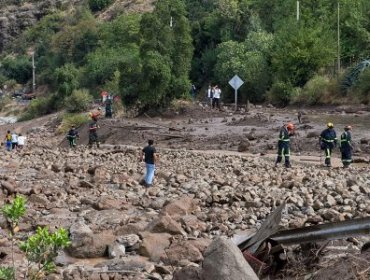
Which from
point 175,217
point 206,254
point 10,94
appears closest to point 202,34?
point 10,94

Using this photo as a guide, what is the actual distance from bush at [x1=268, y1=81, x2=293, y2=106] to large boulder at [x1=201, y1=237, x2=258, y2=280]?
1176 inches

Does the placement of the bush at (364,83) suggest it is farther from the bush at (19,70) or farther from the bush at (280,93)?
the bush at (19,70)

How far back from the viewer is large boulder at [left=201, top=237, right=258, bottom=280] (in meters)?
6.09

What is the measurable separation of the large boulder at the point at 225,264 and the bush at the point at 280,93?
98.0 feet

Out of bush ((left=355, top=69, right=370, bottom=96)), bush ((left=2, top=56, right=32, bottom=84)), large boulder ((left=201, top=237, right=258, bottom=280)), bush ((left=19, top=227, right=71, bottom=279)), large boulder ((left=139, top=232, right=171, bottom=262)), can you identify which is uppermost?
bush ((left=2, top=56, right=32, bottom=84))

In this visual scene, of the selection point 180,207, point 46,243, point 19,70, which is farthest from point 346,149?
point 19,70

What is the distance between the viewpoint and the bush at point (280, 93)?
35.8 meters

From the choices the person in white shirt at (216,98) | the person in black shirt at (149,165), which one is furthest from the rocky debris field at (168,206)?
the person in white shirt at (216,98)

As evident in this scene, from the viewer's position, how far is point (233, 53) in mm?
42281

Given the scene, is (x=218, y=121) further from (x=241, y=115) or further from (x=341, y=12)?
(x=341, y=12)

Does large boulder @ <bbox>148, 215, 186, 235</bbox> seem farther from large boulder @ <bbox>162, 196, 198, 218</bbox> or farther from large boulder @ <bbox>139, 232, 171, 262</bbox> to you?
large boulder @ <bbox>162, 196, 198, 218</bbox>

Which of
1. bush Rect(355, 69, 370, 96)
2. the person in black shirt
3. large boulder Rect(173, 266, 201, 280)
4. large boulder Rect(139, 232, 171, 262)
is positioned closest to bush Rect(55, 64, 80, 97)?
→ bush Rect(355, 69, 370, 96)

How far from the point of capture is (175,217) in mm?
10812

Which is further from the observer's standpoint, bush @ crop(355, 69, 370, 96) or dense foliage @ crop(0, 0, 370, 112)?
dense foliage @ crop(0, 0, 370, 112)
